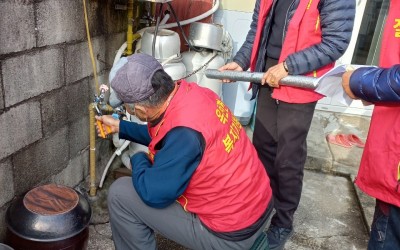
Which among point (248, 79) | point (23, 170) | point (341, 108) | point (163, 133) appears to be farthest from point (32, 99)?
point (341, 108)

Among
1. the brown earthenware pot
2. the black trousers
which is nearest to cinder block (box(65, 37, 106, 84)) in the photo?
the brown earthenware pot

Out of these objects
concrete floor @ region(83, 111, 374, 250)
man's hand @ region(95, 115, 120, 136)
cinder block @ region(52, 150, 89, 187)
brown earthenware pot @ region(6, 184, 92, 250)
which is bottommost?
concrete floor @ region(83, 111, 374, 250)

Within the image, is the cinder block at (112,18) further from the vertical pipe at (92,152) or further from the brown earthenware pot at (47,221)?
the brown earthenware pot at (47,221)

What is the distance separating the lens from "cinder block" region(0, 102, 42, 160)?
2457 mm

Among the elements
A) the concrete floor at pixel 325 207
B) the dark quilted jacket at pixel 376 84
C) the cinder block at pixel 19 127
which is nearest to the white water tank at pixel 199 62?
the concrete floor at pixel 325 207

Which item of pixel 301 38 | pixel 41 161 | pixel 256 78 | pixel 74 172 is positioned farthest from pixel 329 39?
pixel 74 172

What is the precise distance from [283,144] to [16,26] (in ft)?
6.52

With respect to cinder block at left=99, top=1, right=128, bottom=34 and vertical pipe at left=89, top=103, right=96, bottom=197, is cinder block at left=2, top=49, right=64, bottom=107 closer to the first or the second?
vertical pipe at left=89, top=103, right=96, bottom=197

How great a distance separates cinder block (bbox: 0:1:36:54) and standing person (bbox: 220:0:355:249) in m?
1.50

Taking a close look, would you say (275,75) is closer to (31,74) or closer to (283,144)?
(283,144)

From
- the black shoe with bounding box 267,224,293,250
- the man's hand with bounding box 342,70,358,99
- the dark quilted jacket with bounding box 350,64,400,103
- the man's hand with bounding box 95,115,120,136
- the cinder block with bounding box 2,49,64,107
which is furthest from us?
the black shoe with bounding box 267,224,293,250

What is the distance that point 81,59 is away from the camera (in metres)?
3.15

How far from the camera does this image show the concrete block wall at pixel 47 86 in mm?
2420

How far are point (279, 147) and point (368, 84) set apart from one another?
1200mm
